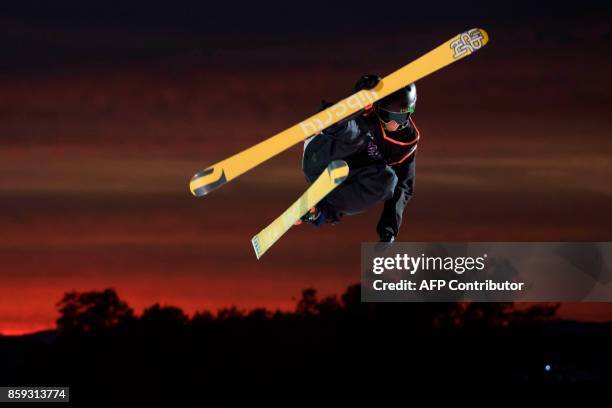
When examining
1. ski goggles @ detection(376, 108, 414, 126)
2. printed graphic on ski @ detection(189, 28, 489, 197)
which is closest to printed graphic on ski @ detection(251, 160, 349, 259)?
printed graphic on ski @ detection(189, 28, 489, 197)

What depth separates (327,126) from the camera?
40.4 ft

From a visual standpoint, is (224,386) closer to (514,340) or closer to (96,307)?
(96,307)

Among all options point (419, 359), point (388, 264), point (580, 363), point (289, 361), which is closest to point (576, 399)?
point (580, 363)

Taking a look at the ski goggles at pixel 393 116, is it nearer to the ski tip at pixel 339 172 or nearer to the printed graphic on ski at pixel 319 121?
the printed graphic on ski at pixel 319 121

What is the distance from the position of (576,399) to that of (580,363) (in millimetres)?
1449

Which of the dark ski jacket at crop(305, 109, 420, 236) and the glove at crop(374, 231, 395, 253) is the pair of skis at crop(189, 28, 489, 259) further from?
the glove at crop(374, 231, 395, 253)

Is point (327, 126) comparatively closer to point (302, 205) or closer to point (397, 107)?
point (397, 107)

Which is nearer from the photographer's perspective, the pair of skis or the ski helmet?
the pair of skis

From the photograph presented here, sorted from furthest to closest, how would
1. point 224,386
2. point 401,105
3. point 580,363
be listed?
1. point 224,386
2. point 580,363
3. point 401,105

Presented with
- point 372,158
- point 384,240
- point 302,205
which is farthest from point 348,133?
point 384,240

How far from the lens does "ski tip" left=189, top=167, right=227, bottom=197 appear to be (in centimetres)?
1180

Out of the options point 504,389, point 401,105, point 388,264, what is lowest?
point 388,264

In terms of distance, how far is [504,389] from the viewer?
4203 centimetres

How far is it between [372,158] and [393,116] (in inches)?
24.6
